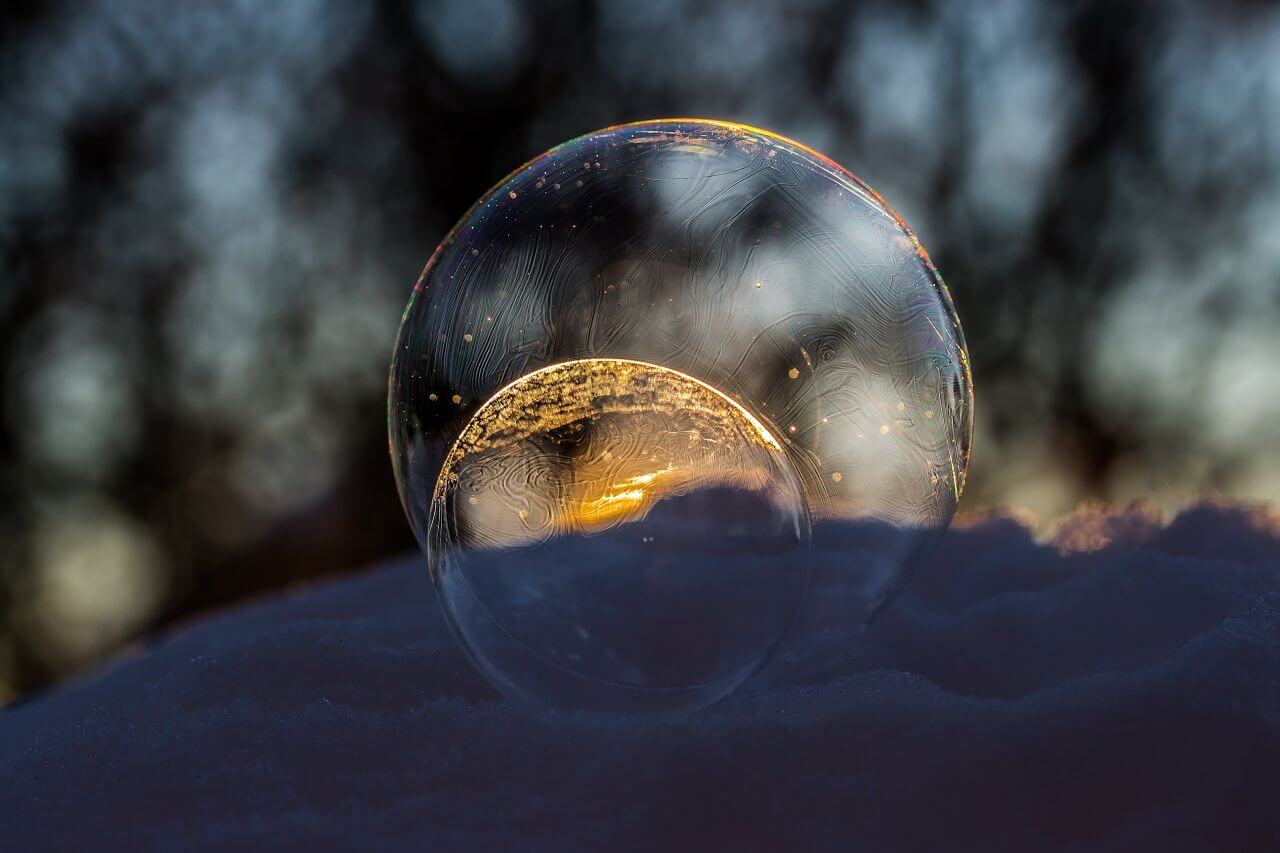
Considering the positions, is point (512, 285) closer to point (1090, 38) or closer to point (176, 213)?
point (176, 213)

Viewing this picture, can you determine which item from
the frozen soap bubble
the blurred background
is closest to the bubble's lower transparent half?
the frozen soap bubble

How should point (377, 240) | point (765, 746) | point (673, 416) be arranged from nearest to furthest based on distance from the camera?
point (765, 746) < point (673, 416) < point (377, 240)

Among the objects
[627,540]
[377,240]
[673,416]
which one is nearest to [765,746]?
[627,540]

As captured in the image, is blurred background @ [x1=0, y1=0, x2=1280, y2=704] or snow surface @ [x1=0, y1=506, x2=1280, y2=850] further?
blurred background @ [x1=0, y1=0, x2=1280, y2=704]

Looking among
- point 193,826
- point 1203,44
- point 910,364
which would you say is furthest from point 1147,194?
point 193,826

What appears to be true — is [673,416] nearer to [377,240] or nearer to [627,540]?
[627,540]

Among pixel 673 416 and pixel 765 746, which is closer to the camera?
pixel 765 746

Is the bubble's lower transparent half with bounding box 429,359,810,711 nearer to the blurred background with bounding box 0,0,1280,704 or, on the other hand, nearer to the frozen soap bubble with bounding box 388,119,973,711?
the frozen soap bubble with bounding box 388,119,973,711

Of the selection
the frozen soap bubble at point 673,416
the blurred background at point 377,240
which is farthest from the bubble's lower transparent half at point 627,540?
the blurred background at point 377,240
